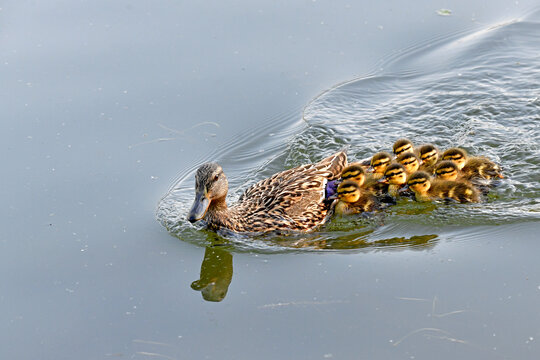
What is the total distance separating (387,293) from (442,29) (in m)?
4.28

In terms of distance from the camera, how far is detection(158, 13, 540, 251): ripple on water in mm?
6176

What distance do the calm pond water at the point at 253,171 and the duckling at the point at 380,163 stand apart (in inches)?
14.3

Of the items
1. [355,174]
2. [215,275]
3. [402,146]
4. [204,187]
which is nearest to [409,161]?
[402,146]

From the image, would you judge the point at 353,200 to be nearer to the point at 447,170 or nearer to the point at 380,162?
the point at 380,162

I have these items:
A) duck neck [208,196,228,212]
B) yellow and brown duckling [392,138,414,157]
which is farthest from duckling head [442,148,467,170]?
duck neck [208,196,228,212]

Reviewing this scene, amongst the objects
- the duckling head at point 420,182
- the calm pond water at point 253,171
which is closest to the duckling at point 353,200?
the calm pond water at point 253,171

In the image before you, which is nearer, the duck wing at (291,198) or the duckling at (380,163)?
the duck wing at (291,198)

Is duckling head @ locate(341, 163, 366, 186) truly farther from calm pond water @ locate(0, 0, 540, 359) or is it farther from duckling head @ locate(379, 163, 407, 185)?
calm pond water @ locate(0, 0, 540, 359)

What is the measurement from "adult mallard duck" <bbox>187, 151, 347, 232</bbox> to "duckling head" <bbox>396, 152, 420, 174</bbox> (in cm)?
62


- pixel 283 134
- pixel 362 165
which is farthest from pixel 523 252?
pixel 283 134

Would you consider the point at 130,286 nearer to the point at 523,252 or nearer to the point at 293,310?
the point at 293,310

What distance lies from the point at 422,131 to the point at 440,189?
3.83ft

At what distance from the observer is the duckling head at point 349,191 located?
6195 millimetres

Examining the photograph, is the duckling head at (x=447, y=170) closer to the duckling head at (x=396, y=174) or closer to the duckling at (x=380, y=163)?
the duckling head at (x=396, y=174)
